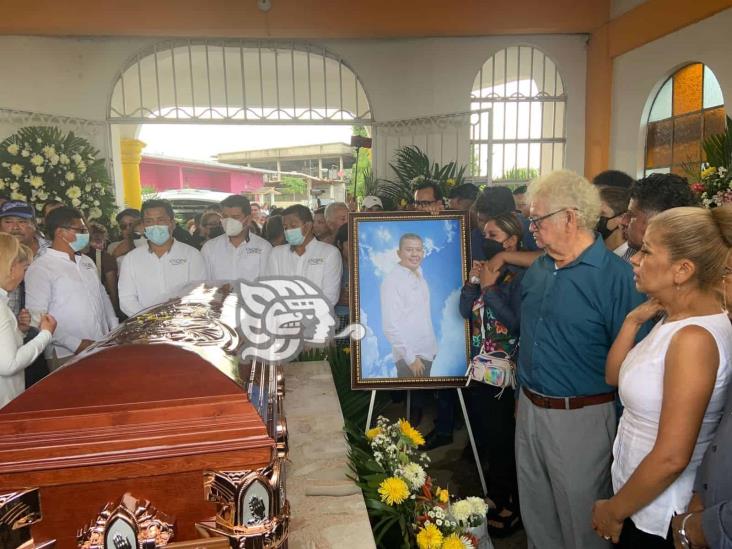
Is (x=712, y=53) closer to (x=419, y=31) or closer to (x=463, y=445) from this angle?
(x=419, y=31)

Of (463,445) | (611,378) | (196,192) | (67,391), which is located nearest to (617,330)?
(611,378)

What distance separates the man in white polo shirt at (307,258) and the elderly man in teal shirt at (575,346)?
2.07 m

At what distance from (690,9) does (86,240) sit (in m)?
5.85

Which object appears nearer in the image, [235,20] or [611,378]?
[611,378]

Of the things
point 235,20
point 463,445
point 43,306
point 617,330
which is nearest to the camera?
point 617,330

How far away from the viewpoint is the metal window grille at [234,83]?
7324 mm

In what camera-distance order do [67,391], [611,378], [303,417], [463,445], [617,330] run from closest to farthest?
[67,391], [611,378], [617,330], [303,417], [463,445]

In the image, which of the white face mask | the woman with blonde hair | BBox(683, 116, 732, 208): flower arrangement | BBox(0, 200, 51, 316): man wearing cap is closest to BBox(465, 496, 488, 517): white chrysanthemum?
the woman with blonde hair

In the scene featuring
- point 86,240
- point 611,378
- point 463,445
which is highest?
point 86,240

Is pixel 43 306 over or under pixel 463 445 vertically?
over

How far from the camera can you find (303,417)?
8.52 feet

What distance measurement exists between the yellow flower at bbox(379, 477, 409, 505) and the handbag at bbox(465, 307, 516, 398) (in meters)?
0.76

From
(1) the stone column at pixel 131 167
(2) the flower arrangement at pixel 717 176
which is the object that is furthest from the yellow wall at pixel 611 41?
(1) the stone column at pixel 131 167

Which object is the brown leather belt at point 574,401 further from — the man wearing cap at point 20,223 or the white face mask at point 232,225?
the man wearing cap at point 20,223
